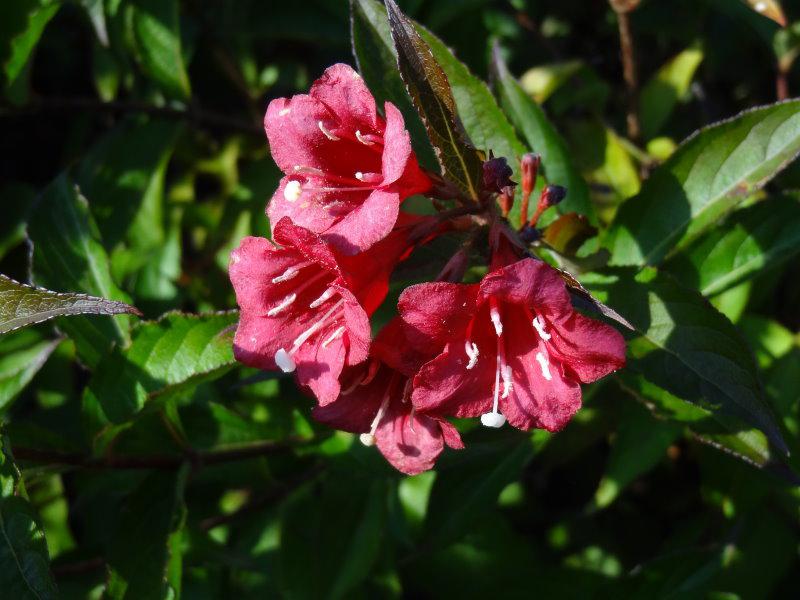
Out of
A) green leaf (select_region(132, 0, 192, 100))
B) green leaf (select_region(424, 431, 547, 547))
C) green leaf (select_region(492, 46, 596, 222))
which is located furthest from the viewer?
green leaf (select_region(132, 0, 192, 100))

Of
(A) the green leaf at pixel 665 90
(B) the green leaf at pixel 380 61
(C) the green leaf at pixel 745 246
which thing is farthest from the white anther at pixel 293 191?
(A) the green leaf at pixel 665 90

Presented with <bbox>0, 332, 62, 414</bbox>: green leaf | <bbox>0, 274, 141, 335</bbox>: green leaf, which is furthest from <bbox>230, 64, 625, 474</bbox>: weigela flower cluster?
<bbox>0, 332, 62, 414</bbox>: green leaf

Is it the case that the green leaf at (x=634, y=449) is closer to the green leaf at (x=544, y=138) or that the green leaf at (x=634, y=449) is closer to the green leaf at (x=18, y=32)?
the green leaf at (x=544, y=138)

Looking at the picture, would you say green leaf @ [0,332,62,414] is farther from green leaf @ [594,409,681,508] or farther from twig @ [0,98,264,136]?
green leaf @ [594,409,681,508]

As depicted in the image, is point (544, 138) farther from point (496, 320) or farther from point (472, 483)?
point (472, 483)

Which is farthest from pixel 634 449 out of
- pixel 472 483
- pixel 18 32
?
pixel 18 32
